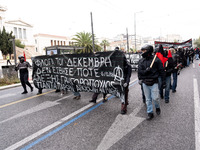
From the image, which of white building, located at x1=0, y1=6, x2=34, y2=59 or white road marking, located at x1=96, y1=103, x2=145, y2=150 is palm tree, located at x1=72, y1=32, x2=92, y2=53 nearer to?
white road marking, located at x1=96, y1=103, x2=145, y2=150

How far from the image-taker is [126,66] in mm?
4977

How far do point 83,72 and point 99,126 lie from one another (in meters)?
2.44

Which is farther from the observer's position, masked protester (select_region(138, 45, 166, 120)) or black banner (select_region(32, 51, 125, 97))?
black banner (select_region(32, 51, 125, 97))

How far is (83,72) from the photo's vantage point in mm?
6051

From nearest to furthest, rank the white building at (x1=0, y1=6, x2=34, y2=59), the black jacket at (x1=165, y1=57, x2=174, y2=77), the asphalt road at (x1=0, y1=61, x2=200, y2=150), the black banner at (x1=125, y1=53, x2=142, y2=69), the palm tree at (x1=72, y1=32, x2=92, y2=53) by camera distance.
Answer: the asphalt road at (x1=0, y1=61, x2=200, y2=150)
the black jacket at (x1=165, y1=57, x2=174, y2=77)
the black banner at (x1=125, y1=53, x2=142, y2=69)
the palm tree at (x1=72, y1=32, x2=92, y2=53)
the white building at (x1=0, y1=6, x2=34, y2=59)

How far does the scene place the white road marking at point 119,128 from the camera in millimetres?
3287

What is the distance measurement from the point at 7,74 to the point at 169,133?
1252 cm

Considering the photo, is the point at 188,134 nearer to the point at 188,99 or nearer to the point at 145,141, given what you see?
the point at 145,141

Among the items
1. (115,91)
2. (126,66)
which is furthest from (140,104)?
(126,66)

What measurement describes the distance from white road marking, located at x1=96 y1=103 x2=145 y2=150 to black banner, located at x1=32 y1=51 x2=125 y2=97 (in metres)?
0.68

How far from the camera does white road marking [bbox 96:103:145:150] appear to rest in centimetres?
329

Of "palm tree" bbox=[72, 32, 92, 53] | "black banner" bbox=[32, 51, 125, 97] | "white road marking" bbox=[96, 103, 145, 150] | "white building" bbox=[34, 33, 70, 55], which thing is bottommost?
"white road marking" bbox=[96, 103, 145, 150]

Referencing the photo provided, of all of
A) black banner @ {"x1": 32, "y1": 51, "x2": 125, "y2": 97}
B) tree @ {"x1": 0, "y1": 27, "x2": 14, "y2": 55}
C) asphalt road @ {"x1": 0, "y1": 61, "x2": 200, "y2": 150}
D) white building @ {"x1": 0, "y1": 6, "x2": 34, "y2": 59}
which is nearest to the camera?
asphalt road @ {"x1": 0, "y1": 61, "x2": 200, "y2": 150}

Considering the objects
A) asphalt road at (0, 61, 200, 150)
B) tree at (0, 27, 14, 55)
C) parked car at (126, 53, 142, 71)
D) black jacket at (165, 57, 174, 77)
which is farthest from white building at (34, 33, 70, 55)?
black jacket at (165, 57, 174, 77)
